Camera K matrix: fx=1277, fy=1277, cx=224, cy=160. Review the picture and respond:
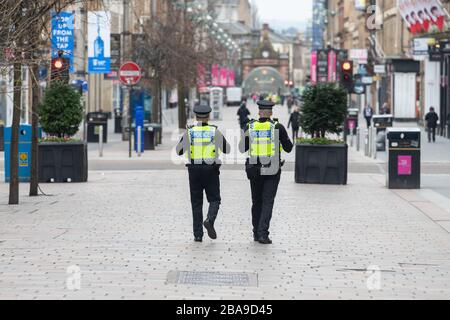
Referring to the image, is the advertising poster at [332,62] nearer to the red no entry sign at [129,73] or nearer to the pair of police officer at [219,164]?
the red no entry sign at [129,73]

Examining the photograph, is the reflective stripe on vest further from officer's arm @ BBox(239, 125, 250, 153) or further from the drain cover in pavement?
the drain cover in pavement

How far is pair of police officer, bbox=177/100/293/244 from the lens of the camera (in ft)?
49.4

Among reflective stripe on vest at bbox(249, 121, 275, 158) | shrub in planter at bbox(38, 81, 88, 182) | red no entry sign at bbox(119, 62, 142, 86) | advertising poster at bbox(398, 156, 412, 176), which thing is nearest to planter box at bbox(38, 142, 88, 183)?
shrub in planter at bbox(38, 81, 88, 182)

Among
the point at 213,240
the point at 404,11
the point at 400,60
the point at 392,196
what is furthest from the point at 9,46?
the point at 400,60

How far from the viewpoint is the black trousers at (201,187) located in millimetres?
15047

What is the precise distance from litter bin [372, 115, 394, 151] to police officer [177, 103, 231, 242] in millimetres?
26894

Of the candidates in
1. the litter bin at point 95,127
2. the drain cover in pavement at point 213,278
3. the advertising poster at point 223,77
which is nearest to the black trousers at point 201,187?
the drain cover in pavement at point 213,278

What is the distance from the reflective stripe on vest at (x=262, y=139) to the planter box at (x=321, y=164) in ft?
35.3

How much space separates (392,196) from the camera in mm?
22953

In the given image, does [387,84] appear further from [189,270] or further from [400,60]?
[189,270]

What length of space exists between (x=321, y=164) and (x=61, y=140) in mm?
5342

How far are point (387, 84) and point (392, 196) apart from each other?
188 ft

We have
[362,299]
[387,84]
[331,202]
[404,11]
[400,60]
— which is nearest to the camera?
[362,299]

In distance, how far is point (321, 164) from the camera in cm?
2612
